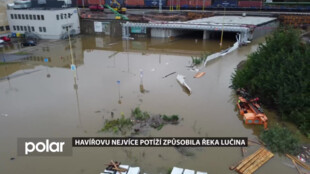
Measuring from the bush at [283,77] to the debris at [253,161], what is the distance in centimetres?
335

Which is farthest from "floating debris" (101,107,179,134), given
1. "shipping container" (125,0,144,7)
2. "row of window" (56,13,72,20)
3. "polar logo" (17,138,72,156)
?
"shipping container" (125,0,144,7)

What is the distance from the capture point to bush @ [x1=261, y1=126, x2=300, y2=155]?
37.2ft

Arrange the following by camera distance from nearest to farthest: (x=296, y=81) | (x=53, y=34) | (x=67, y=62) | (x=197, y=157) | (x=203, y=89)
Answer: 1. (x=197, y=157)
2. (x=296, y=81)
3. (x=203, y=89)
4. (x=67, y=62)
5. (x=53, y=34)

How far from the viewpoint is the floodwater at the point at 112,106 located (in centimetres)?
1091

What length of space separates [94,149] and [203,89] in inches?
400

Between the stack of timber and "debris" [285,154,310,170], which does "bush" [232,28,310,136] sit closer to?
"debris" [285,154,310,170]

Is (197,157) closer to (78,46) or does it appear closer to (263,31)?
(78,46)

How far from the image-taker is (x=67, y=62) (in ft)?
88.2

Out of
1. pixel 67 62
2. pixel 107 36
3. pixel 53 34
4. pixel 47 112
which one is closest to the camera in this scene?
pixel 47 112

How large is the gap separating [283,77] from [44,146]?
14.3m

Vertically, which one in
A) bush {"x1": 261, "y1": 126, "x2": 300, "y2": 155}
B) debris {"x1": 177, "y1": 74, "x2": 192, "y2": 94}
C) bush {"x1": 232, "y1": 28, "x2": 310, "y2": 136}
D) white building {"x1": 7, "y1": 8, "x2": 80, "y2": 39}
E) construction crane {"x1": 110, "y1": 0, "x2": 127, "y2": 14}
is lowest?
bush {"x1": 261, "y1": 126, "x2": 300, "y2": 155}

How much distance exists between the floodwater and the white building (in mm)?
9964

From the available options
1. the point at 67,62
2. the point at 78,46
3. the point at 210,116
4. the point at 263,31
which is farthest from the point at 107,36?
the point at 210,116

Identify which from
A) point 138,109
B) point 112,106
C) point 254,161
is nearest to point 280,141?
point 254,161
